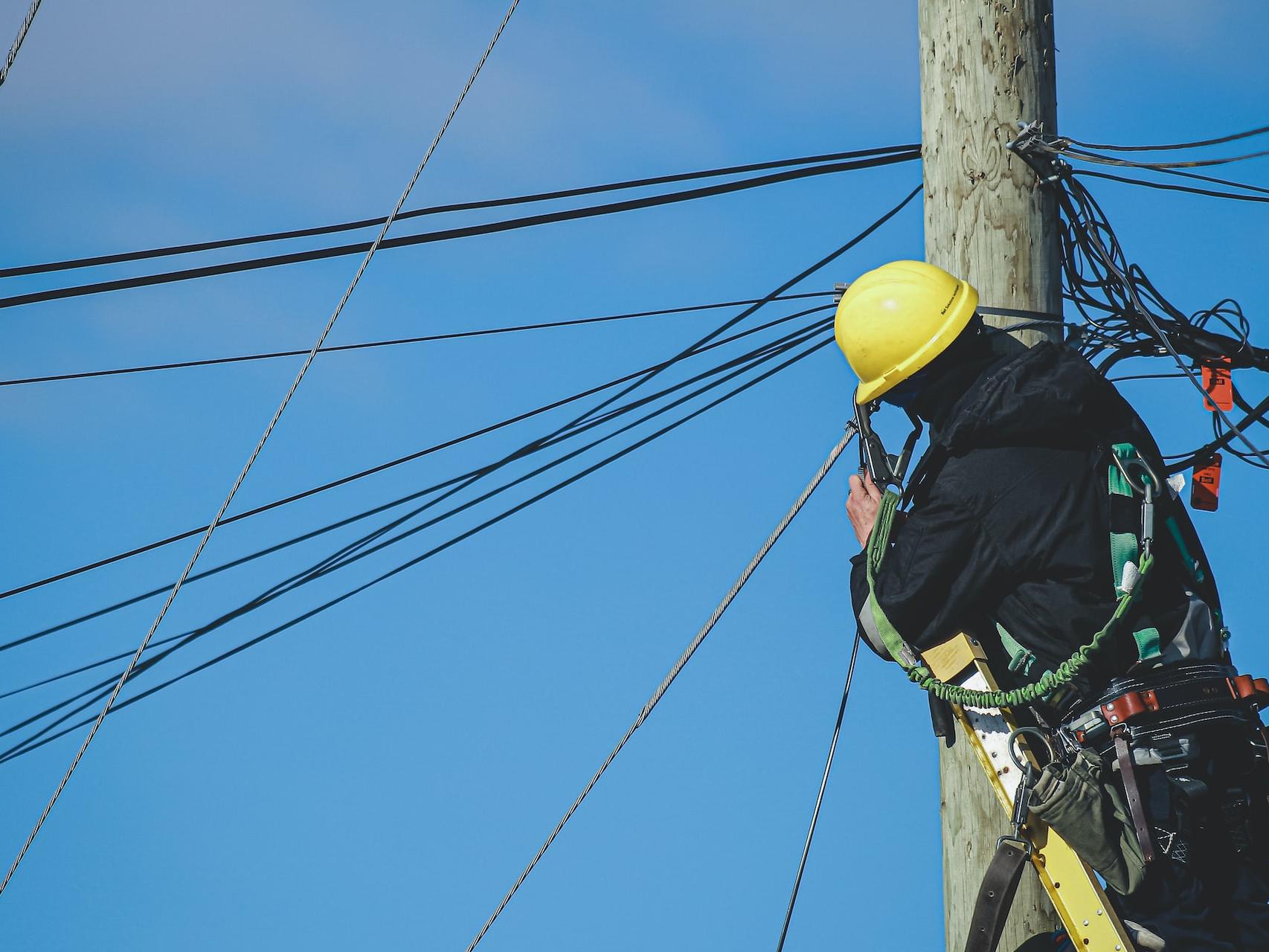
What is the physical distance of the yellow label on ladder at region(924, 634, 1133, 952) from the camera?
3.55 m

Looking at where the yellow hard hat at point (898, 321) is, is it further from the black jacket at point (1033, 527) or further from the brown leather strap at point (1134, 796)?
the brown leather strap at point (1134, 796)

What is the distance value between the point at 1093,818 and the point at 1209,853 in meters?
0.30

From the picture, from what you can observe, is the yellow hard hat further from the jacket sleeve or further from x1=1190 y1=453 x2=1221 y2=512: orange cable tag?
x1=1190 y1=453 x2=1221 y2=512: orange cable tag

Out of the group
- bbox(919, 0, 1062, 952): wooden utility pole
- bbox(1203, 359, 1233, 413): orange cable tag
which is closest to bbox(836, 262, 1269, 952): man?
bbox(919, 0, 1062, 952): wooden utility pole

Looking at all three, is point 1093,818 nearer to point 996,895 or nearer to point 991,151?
point 996,895

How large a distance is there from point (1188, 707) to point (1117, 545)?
45 centimetres

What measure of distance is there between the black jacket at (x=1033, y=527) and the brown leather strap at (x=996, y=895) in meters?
0.51

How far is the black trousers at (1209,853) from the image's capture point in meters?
3.47

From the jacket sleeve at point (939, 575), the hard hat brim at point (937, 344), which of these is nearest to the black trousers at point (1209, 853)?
the jacket sleeve at point (939, 575)

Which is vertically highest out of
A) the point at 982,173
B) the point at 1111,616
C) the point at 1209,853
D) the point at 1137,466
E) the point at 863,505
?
the point at 982,173

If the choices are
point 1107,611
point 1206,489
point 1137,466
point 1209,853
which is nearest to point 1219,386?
point 1206,489

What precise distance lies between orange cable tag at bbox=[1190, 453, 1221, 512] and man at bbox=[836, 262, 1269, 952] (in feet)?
→ 3.37

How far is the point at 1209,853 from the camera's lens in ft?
11.5

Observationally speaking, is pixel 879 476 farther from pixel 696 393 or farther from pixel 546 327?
pixel 546 327
